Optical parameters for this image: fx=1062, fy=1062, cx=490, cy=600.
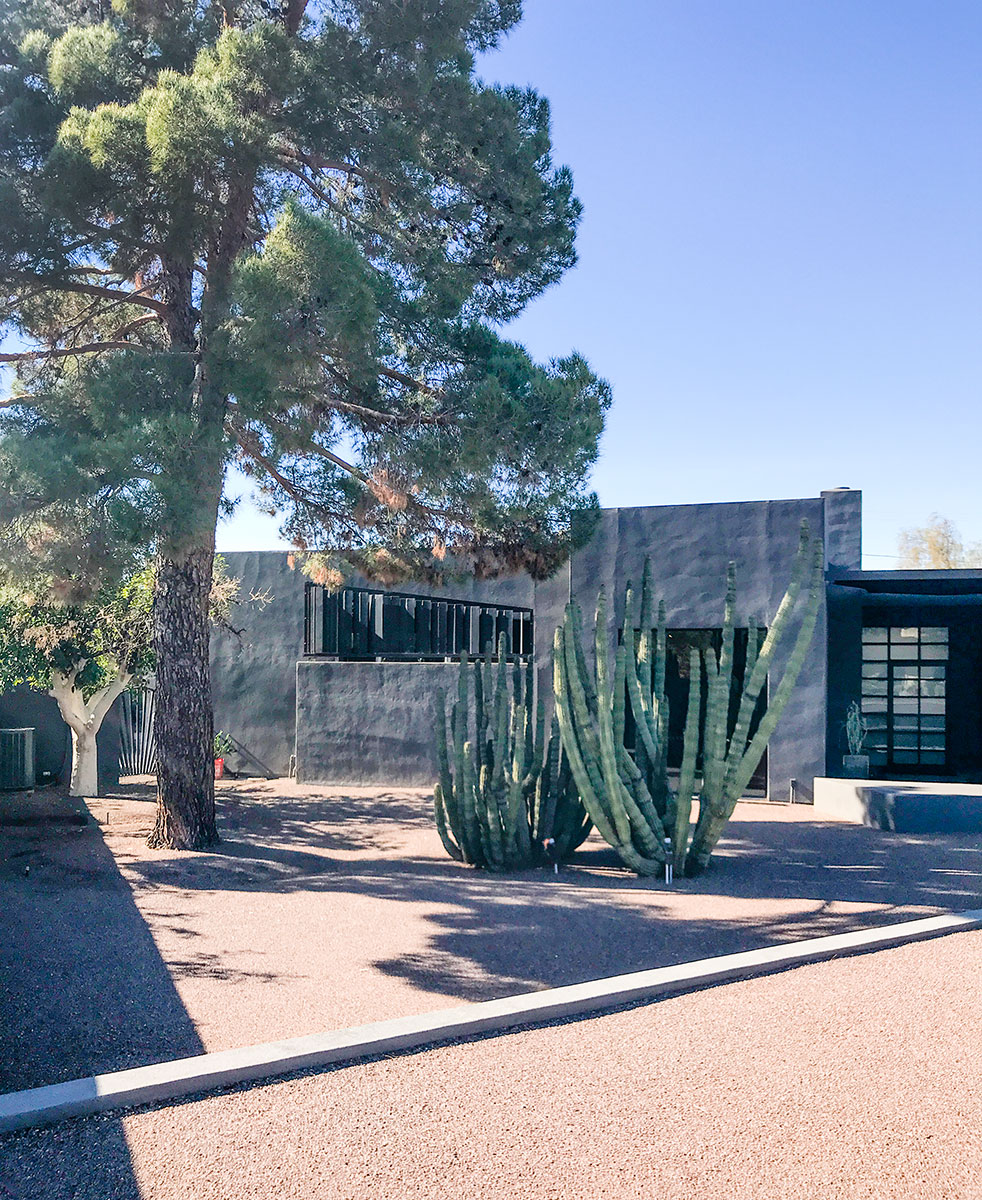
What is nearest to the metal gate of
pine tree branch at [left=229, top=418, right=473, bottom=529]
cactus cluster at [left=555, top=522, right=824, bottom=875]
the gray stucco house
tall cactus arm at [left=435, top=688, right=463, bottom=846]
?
the gray stucco house

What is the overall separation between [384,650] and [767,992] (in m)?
11.0

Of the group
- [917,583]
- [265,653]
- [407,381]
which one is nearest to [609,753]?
[407,381]

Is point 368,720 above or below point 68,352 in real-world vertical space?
below

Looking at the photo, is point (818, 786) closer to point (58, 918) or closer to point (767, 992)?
point (767, 992)

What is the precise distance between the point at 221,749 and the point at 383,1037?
1288 cm

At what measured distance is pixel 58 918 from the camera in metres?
7.16

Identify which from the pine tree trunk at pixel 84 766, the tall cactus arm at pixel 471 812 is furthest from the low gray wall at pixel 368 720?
the tall cactus arm at pixel 471 812

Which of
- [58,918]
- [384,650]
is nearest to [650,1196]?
[58,918]

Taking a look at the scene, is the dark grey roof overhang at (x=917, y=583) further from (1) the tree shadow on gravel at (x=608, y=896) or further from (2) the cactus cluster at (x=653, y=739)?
(2) the cactus cluster at (x=653, y=739)

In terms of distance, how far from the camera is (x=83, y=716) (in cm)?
1366

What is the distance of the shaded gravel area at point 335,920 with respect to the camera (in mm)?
5070

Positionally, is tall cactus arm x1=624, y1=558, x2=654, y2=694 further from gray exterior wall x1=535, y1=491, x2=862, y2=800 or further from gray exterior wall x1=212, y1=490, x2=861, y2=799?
gray exterior wall x1=535, y1=491, x2=862, y2=800

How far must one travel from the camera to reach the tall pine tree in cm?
849

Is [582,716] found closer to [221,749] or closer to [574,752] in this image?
[574,752]
